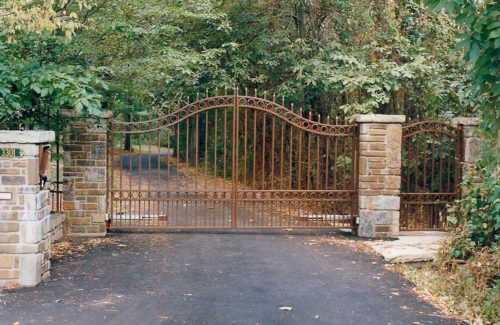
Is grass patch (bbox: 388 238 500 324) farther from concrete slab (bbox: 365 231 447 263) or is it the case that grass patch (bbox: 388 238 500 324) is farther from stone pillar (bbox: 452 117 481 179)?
stone pillar (bbox: 452 117 481 179)

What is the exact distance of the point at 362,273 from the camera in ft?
23.7

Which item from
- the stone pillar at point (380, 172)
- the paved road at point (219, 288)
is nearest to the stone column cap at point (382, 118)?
the stone pillar at point (380, 172)

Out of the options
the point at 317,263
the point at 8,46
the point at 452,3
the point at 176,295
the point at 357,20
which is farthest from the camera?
the point at 357,20

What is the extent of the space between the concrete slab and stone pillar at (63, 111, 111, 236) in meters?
4.12

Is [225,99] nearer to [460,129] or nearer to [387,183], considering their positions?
[387,183]

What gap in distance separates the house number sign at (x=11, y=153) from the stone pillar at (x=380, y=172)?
5120mm

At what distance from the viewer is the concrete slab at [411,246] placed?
784 centimetres

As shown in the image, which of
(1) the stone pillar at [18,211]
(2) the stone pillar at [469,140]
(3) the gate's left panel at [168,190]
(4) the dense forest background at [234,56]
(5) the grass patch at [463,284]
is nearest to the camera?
(5) the grass patch at [463,284]

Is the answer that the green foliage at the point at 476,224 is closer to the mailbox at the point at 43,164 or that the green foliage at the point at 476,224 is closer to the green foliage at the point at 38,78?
the green foliage at the point at 38,78

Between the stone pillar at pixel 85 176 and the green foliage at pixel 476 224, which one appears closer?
the green foliage at pixel 476 224

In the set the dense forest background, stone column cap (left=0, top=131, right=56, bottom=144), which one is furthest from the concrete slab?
stone column cap (left=0, top=131, right=56, bottom=144)

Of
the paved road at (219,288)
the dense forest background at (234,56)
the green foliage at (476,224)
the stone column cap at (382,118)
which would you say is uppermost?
the dense forest background at (234,56)

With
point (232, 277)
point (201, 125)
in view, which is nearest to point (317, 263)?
point (232, 277)

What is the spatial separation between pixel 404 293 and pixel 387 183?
318cm
